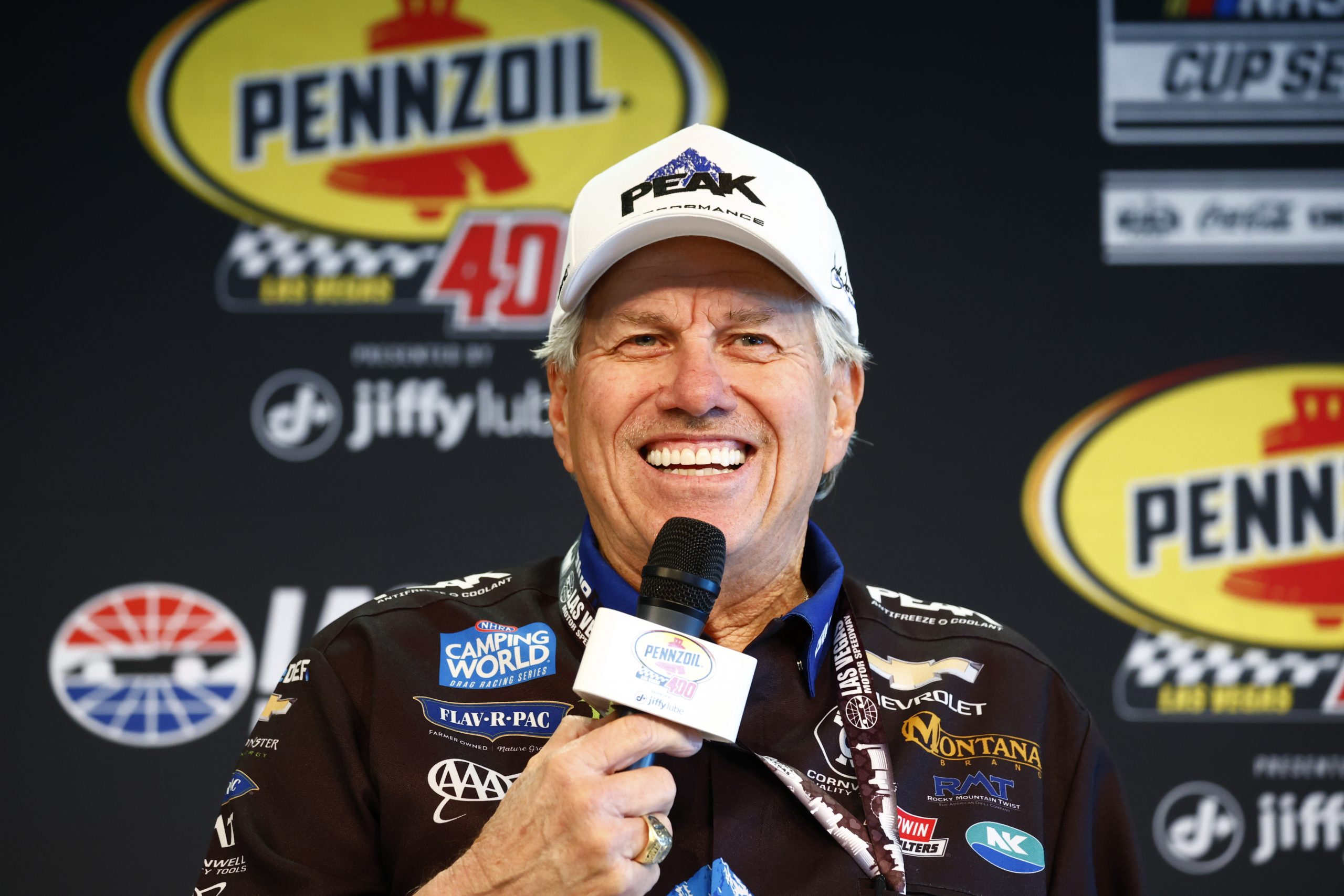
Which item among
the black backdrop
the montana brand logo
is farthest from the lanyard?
the black backdrop

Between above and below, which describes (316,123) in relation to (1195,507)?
above

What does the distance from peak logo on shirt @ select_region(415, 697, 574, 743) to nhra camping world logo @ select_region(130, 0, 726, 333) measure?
1.37 metres

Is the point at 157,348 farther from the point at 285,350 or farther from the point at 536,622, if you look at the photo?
the point at 536,622

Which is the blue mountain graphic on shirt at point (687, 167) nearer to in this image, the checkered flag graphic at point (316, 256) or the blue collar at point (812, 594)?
the blue collar at point (812, 594)

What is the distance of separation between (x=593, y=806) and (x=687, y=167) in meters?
0.73

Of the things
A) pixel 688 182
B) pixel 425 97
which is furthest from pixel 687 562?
pixel 425 97

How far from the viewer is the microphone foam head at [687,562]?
39.6 inches

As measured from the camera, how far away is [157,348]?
2521 millimetres

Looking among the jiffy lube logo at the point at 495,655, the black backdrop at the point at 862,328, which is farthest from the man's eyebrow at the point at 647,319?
the black backdrop at the point at 862,328

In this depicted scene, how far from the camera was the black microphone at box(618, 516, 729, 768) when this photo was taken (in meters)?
0.99

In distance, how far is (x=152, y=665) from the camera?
2436 mm

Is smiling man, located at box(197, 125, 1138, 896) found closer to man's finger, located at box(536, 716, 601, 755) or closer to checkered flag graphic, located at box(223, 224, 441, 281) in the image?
man's finger, located at box(536, 716, 601, 755)

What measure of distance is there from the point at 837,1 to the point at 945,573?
A: 124 centimetres

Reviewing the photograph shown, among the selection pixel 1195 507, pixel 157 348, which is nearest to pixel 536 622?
pixel 157 348
